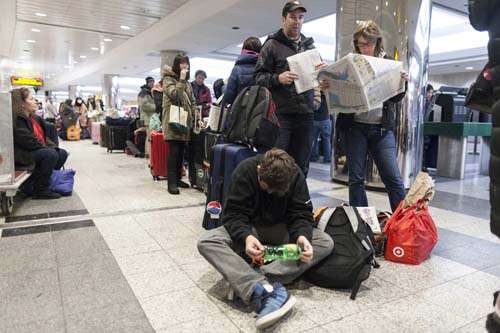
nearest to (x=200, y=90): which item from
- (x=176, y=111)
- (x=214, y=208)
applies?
(x=176, y=111)

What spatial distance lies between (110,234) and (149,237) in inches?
12.7

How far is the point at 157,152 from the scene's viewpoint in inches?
209

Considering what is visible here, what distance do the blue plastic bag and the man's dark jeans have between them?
0.31 ft

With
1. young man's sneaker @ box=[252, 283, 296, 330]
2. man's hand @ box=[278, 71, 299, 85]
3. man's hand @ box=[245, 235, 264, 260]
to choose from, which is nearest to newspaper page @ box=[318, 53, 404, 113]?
man's hand @ box=[278, 71, 299, 85]

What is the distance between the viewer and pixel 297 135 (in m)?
3.02

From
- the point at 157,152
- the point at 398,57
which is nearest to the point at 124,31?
the point at 157,152

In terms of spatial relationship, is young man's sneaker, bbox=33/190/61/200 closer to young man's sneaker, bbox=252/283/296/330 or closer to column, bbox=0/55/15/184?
column, bbox=0/55/15/184

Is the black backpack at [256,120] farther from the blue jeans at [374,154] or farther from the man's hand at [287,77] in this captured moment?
the blue jeans at [374,154]

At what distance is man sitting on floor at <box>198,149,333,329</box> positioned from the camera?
1813mm

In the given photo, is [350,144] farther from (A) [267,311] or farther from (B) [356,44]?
(A) [267,311]

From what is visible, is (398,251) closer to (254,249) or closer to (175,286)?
(254,249)

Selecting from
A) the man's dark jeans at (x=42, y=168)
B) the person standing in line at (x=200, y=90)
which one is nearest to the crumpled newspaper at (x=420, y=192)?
the man's dark jeans at (x=42, y=168)

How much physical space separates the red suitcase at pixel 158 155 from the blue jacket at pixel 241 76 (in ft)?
7.44

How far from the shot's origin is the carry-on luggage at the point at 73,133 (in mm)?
13227
